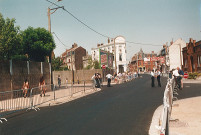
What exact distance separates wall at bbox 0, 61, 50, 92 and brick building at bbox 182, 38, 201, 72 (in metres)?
29.5

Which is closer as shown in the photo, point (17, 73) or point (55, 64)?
point (17, 73)

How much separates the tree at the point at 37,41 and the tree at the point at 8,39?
1200 millimetres

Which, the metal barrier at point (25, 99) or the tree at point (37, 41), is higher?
the tree at point (37, 41)

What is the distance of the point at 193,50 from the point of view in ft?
130

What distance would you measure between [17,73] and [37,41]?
17.1 ft

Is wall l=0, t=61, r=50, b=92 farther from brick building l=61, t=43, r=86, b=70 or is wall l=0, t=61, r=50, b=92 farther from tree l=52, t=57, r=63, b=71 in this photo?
brick building l=61, t=43, r=86, b=70

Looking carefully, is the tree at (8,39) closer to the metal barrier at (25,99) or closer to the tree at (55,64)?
the metal barrier at (25,99)

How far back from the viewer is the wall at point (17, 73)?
48.4 feet

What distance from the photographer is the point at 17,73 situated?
636 inches

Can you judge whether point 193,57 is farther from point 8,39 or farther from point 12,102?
point 12,102

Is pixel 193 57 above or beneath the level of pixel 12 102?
above

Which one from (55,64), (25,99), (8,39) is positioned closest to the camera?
(25,99)

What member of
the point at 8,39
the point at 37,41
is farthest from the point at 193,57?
the point at 8,39

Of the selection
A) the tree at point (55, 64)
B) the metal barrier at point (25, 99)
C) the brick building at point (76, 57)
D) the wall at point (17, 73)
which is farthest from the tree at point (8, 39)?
the brick building at point (76, 57)
